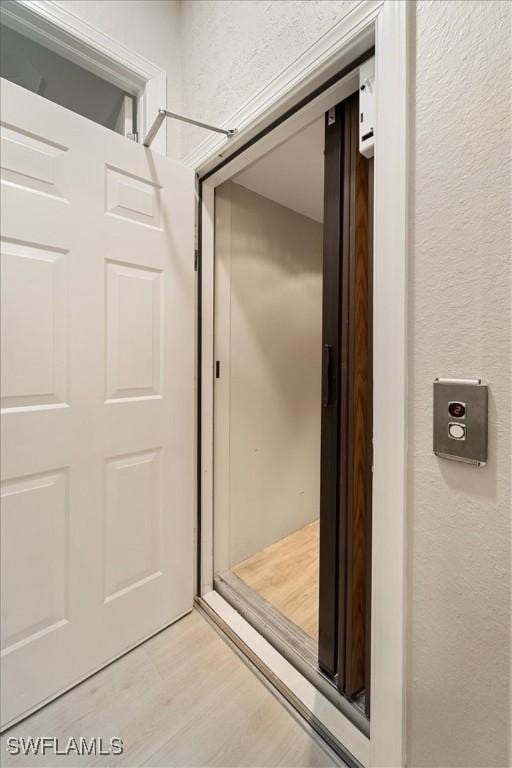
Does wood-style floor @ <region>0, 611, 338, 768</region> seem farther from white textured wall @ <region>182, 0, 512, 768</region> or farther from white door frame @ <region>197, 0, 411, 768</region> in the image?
white textured wall @ <region>182, 0, 512, 768</region>

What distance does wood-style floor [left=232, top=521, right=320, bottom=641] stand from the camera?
147cm

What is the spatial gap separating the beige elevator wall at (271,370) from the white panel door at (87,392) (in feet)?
1.37

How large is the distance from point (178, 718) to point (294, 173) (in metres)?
2.22

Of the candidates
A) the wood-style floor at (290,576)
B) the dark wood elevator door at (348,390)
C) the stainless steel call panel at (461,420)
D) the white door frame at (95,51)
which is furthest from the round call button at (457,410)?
the white door frame at (95,51)

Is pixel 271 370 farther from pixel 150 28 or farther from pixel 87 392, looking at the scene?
pixel 150 28

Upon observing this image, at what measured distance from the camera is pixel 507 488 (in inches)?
24.1

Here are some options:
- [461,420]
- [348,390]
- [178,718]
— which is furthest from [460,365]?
[178,718]

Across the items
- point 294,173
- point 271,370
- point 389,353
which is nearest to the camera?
point 389,353

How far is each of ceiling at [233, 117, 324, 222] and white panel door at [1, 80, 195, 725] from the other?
426 millimetres

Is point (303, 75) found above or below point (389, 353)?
above

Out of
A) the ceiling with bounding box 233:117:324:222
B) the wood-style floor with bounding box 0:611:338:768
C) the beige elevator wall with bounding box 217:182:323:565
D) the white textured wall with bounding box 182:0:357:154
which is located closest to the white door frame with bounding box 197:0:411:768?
the white textured wall with bounding box 182:0:357:154

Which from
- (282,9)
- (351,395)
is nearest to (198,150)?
(282,9)

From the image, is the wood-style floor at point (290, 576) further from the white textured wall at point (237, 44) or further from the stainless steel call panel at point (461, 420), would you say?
the white textured wall at point (237, 44)

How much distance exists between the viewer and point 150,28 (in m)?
1.40
